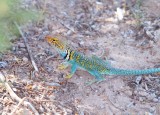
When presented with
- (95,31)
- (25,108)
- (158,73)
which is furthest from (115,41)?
(25,108)

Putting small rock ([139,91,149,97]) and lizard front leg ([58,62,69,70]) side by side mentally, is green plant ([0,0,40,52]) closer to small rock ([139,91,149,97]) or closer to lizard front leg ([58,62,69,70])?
lizard front leg ([58,62,69,70])

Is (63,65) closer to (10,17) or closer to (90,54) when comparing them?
(90,54)

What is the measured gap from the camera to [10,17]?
515 cm

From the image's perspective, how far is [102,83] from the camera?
14.1 ft

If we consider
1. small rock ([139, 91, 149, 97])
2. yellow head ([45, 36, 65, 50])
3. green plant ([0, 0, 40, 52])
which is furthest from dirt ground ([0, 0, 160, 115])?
yellow head ([45, 36, 65, 50])

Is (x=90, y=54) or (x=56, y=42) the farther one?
(x=90, y=54)

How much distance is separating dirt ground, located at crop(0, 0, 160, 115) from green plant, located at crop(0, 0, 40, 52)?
0.12 meters

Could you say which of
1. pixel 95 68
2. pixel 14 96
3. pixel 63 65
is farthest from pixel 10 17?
pixel 14 96

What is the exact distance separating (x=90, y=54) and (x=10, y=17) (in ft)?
A: 4.09

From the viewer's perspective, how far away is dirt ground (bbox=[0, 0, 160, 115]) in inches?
154

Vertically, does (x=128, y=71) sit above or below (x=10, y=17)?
below

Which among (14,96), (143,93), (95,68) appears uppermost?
(95,68)

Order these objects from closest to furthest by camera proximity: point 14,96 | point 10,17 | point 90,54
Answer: point 14,96 → point 90,54 → point 10,17

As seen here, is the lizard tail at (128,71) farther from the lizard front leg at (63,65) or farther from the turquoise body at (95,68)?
the lizard front leg at (63,65)
